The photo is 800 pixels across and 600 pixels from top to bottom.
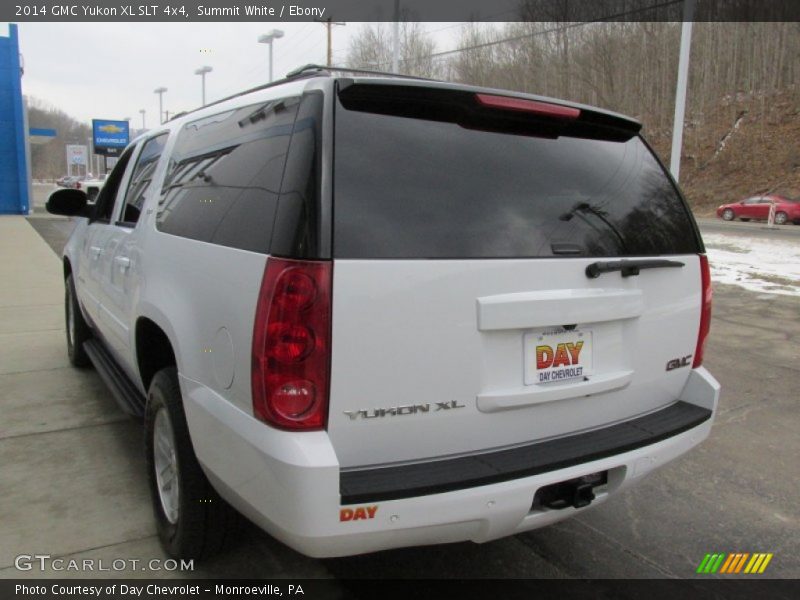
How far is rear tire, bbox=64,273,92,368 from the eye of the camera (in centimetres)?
522

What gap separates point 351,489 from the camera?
189 cm

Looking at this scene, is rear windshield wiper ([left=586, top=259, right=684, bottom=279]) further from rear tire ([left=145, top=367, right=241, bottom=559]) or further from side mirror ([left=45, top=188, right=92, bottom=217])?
side mirror ([left=45, top=188, right=92, bottom=217])

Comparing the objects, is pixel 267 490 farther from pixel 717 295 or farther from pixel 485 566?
pixel 717 295

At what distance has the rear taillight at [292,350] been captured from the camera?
1886 millimetres

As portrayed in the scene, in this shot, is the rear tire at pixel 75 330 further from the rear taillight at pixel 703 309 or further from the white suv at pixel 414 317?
the rear taillight at pixel 703 309

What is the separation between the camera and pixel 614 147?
2.72 metres

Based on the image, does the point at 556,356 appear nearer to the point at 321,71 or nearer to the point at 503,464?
the point at 503,464

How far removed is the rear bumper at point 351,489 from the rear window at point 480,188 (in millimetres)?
645

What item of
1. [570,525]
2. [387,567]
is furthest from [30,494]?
[570,525]

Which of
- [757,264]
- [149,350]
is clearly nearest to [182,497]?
[149,350]

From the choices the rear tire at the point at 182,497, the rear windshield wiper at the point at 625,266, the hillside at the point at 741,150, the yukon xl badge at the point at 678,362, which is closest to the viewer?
the rear windshield wiper at the point at 625,266

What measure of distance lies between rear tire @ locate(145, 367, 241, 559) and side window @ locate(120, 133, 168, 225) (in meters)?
1.21

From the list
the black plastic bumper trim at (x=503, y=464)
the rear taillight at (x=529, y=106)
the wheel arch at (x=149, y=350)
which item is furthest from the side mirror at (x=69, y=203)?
the black plastic bumper trim at (x=503, y=464)

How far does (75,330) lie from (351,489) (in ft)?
14.2
